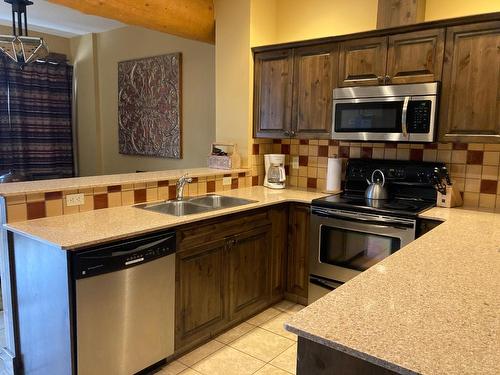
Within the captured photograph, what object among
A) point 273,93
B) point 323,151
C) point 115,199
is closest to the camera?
point 115,199

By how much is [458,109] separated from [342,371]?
218cm

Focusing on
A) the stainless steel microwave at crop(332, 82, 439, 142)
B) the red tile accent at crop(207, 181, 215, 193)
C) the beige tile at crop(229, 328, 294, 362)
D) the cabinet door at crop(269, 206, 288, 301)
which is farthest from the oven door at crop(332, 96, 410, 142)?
the beige tile at crop(229, 328, 294, 362)

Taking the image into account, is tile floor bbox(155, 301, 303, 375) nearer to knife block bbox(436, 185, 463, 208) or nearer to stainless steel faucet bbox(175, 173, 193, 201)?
stainless steel faucet bbox(175, 173, 193, 201)

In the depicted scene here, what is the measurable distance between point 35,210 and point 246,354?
1553 millimetres

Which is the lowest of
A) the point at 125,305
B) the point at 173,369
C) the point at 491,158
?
the point at 173,369

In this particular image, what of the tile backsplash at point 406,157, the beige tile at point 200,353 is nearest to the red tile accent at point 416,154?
the tile backsplash at point 406,157

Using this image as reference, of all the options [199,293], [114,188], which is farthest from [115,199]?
[199,293]

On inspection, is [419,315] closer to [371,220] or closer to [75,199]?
[371,220]

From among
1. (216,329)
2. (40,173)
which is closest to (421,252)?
(216,329)

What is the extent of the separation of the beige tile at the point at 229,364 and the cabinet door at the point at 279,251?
0.75 m

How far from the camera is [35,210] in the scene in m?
2.26

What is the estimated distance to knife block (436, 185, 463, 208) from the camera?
287cm

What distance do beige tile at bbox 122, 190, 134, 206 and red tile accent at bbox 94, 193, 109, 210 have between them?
0.44 ft

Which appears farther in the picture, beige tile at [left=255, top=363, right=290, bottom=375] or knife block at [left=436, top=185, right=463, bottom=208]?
knife block at [left=436, top=185, right=463, bottom=208]
